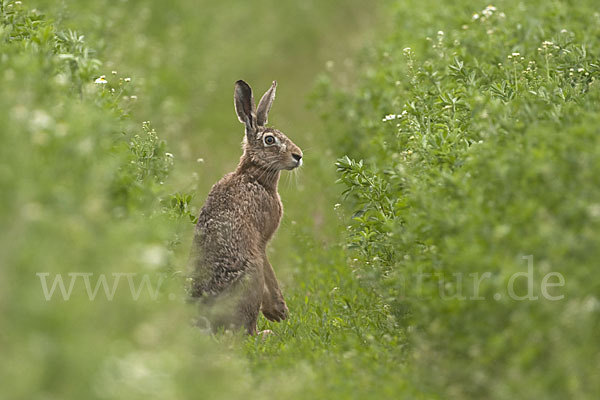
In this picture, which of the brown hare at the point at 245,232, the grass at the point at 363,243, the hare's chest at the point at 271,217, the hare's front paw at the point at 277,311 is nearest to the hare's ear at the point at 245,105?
the brown hare at the point at 245,232

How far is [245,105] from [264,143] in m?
0.46

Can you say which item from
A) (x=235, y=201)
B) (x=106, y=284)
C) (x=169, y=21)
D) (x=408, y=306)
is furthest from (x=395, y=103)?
(x=169, y=21)

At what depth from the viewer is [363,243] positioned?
756 cm

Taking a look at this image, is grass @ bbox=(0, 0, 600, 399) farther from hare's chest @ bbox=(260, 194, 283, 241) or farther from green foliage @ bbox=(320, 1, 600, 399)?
hare's chest @ bbox=(260, 194, 283, 241)

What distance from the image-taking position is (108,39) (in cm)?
1299

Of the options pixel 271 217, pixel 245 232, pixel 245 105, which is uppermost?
pixel 245 105

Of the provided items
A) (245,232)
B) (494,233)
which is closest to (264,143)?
(245,232)

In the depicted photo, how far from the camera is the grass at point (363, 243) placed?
14.7ft

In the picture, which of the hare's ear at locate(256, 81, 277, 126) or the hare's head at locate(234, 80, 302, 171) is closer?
the hare's head at locate(234, 80, 302, 171)

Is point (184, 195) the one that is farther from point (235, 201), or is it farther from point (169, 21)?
point (169, 21)

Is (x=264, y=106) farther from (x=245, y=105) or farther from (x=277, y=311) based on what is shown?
(x=277, y=311)

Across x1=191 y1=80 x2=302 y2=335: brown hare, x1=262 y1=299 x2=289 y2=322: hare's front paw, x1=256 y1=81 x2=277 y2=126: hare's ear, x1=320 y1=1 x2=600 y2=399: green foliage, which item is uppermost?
x1=256 y1=81 x2=277 y2=126: hare's ear

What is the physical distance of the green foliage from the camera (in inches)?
198

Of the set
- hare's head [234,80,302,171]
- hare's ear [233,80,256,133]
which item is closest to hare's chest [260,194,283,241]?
hare's head [234,80,302,171]
